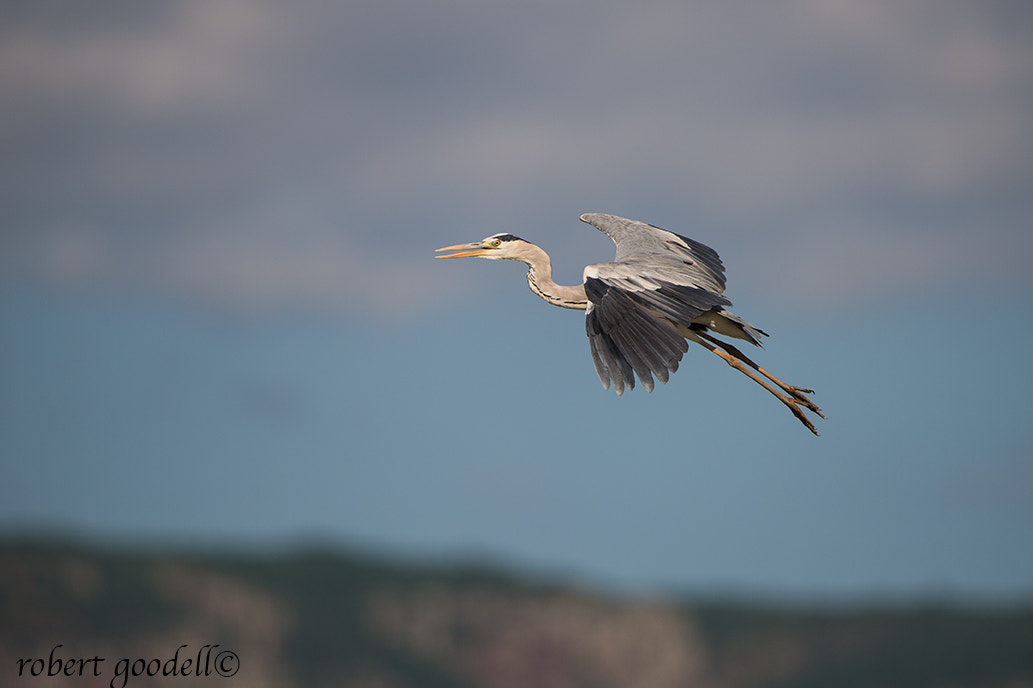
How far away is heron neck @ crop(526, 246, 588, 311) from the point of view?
15.7m

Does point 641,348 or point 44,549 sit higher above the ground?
point 44,549

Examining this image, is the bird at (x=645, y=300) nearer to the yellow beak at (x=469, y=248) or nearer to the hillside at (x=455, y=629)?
the yellow beak at (x=469, y=248)

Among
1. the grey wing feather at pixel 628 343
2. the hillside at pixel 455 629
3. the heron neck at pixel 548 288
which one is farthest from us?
the hillside at pixel 455 629

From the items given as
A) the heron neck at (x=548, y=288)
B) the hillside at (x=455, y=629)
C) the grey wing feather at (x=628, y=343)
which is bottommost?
the grey wing feather at (x=628, y=343)

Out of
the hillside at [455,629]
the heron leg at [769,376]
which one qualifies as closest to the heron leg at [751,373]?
the heron leg at [769,376]

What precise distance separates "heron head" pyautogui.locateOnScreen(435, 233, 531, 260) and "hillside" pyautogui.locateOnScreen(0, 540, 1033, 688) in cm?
8982

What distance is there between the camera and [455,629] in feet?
365

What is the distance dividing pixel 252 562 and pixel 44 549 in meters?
19.5

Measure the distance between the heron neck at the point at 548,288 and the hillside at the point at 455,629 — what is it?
3573 inches

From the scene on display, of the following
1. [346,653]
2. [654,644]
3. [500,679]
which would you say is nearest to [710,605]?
[654,644]

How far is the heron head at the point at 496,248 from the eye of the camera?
54.9 ft

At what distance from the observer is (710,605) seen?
117 m

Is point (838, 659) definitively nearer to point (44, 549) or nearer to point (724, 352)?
point (44, 549)

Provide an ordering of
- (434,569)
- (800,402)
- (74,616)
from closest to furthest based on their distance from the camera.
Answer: (800,402)
(74,616)
(434,569)
